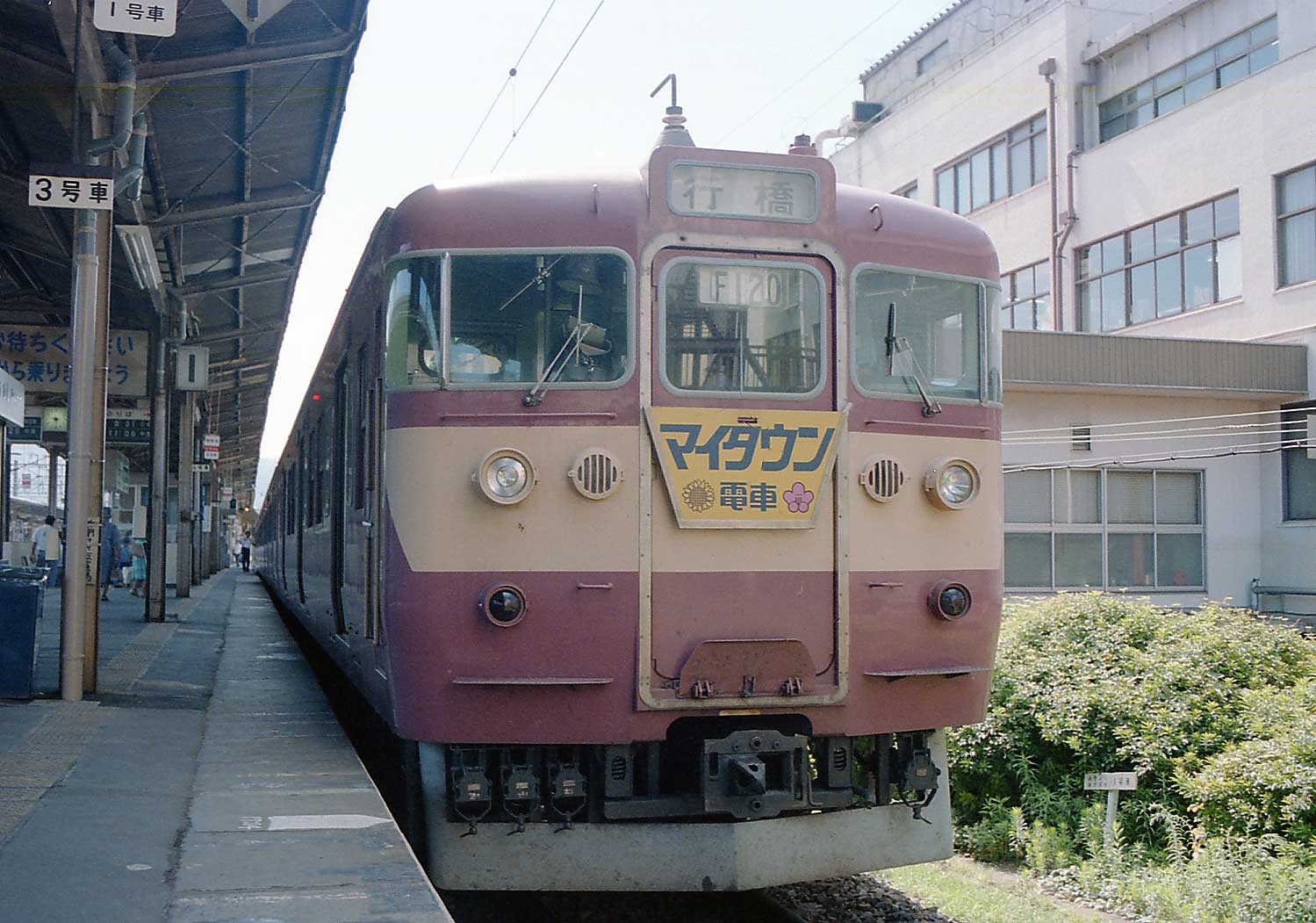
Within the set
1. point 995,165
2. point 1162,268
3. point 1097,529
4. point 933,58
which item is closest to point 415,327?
point 1097,529

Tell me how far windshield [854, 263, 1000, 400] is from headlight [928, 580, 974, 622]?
858 millimetres

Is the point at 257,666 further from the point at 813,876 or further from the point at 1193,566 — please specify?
the point at 1193,566

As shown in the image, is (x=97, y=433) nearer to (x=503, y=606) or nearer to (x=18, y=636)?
(x=18, y=636)

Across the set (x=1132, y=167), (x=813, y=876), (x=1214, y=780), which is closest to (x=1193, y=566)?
(x=1132, y=167)

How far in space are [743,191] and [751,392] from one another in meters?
0.87

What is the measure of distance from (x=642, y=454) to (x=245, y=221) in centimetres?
1246

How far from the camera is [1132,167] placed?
24562 millimetres

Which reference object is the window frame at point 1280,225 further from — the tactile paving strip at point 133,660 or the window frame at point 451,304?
the window frame at point 451,304

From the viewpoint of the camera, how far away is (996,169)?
93.0ft

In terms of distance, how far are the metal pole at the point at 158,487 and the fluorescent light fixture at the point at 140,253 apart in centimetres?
279

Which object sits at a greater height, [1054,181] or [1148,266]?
[1054,181]

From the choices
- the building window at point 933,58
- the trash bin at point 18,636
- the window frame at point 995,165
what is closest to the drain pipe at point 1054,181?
the window frame at point 995,165

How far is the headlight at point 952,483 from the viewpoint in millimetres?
6043

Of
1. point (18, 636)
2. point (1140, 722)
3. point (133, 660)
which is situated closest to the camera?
point (1140, 722)
